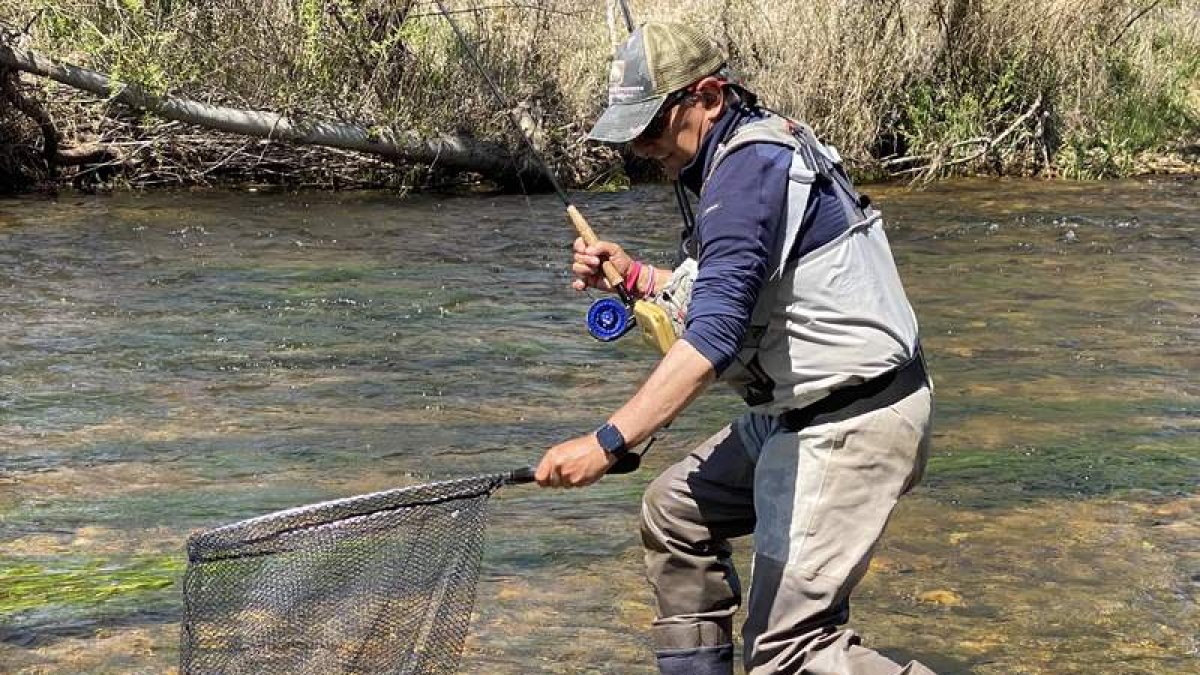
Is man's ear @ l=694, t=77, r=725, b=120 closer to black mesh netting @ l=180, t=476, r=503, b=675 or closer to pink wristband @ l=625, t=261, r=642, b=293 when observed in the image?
pink wristband @ l=625, t=261, r=642, b=293

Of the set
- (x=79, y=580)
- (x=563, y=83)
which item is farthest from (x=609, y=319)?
(x=563, y=83)

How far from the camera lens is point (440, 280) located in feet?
37.6

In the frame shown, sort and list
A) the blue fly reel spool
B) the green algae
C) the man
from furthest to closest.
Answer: the green algae, the blue fly reel spool, the man

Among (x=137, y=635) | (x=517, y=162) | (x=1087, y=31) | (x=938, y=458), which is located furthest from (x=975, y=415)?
(x=1087, y=31)

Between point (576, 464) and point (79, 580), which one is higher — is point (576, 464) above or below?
above

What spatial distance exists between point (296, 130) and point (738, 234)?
11.8m

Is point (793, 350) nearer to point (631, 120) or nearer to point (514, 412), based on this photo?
point (631, 120)

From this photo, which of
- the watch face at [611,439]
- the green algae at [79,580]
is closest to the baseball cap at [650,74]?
the watch face at [611,439]

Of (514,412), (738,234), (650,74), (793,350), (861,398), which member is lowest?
(514,412)

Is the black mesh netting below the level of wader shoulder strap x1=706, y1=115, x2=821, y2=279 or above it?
below

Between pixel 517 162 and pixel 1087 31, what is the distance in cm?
611

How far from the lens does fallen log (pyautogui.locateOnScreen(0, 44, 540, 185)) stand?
1407cm

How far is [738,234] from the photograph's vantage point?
3.46 m

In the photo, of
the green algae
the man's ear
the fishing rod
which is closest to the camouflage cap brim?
the man's ear
